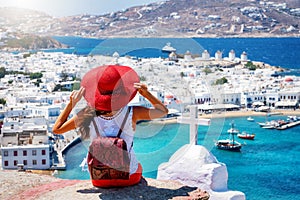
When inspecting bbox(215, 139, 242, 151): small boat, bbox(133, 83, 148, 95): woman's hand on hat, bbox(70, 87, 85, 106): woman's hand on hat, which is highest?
bbox(133, 83, 148, 95): woman's hand on hat

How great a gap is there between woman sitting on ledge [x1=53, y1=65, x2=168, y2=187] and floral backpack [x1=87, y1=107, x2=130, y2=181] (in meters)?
0.03

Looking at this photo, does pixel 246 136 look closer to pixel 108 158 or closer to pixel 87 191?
pixel 87 191

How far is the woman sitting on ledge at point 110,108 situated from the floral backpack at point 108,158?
3cm

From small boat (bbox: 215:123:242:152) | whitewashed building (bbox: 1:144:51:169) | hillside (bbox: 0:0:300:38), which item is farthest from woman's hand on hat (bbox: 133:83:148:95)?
hillside (bbox: 0:0:300:38)

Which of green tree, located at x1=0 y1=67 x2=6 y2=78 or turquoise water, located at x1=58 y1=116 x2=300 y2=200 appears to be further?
green tree, located at x1=0 y1=67 x2=6 y2=78

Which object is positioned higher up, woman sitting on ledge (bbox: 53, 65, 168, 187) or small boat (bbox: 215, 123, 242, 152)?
woman sitting on ledge (bbox: 53, 65, 168, 187)

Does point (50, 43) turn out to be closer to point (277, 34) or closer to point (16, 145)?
point (277, 34)

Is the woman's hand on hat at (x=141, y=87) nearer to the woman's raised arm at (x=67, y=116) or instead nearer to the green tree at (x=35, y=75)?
the woman's raised arm at (x=67, y=116)

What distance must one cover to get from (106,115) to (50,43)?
7425 centimetres

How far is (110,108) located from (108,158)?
0.26 meters

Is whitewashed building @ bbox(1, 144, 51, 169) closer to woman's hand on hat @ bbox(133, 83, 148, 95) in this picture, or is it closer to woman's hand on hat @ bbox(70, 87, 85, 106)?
woman's hand on hat @ bbox(70, 87, 85, 106)

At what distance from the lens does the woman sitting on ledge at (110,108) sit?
3.00 m

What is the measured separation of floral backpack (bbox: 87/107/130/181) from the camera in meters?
3.01

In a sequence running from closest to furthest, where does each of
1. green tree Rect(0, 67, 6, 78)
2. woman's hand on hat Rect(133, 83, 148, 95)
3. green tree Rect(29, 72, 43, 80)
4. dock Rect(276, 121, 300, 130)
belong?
woman's hand on hat Rect(133, 83, 148, 95), dock Rect(276, 121, 300, 130), green tree Rect(29, 72, 43, 80), green tree Rect(0, 67, 6, 78)
